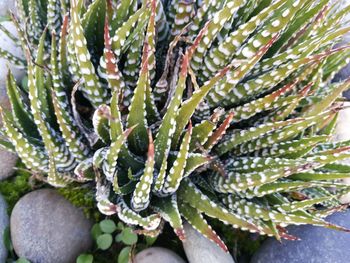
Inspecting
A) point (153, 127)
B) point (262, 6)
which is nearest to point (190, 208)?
point (153, 127)

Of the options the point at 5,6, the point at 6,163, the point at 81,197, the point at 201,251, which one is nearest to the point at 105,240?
the point at 81,197

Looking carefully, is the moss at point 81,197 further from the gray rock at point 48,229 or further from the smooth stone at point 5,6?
the smooth stone at point 5,6

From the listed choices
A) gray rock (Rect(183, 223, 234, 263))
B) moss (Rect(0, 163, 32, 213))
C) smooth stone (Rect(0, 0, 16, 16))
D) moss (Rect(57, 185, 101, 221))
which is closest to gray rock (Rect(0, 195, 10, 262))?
moss (Rect(0, 163, 32, 213))

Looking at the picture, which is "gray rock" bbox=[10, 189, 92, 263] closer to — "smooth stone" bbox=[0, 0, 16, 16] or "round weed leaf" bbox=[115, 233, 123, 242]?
"round weed leaf" bbox=[115, 233, 123, 242]

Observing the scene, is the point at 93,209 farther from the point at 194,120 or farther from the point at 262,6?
the point at 262,6

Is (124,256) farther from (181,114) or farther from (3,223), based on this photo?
(181,114)
